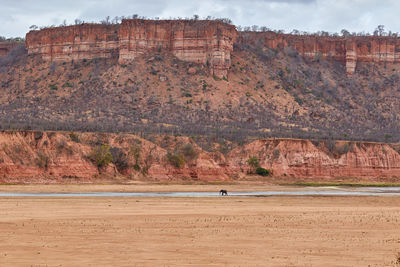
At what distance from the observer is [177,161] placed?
7419 centimetres

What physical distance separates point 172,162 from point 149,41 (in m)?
38.3

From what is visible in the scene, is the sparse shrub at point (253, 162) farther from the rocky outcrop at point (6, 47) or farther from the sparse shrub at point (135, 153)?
the rocky outcrop at point (6, 47)

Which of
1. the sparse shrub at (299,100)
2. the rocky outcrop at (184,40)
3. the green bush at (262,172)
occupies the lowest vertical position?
the green bush at (262,172)

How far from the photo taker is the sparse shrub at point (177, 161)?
73.8 metres

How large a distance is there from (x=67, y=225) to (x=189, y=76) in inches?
2994

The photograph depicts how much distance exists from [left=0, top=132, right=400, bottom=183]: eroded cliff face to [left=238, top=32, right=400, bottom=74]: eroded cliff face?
37.9m

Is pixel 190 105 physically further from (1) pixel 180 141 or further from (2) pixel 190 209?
(2) pixel 190 209

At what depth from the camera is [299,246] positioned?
26.2 meters

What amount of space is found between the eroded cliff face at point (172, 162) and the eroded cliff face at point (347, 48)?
3791cm

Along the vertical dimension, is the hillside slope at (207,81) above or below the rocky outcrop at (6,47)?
below

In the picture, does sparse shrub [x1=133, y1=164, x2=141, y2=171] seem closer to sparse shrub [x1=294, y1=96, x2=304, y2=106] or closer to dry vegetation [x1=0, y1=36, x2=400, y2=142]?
dry vegetation [x1=0, y1=36, x2=400, y2=142]

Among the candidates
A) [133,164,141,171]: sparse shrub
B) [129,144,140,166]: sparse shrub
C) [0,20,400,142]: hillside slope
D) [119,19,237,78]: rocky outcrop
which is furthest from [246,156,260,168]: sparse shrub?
[119,19,237,78]: rocky outcrop

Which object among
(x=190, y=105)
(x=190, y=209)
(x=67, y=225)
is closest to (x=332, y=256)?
(x=67, y=225)

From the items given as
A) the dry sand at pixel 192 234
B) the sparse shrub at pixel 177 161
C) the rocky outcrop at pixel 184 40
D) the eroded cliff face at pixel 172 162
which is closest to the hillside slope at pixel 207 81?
the rocky outcrop at pixel 184 40
